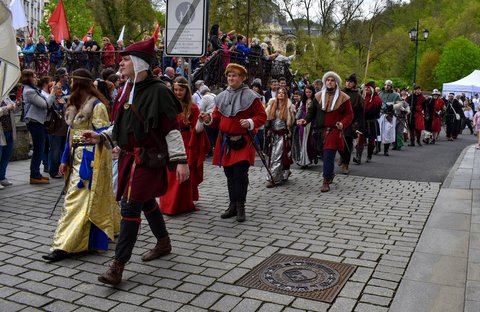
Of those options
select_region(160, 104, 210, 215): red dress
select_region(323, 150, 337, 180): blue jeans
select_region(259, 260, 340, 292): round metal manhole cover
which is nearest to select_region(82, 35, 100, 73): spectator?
select_region(323, 150, 337, 180): blue jeans

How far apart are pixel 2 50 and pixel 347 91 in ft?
30.6

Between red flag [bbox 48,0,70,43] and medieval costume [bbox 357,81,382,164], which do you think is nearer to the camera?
medieval costume [bbox 357,81,382,164]

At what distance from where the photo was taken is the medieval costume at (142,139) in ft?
15.2

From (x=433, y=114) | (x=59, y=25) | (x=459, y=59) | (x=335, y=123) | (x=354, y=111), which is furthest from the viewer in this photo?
(x=459, y=59)

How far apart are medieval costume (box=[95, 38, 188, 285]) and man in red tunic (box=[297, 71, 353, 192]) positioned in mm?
4708

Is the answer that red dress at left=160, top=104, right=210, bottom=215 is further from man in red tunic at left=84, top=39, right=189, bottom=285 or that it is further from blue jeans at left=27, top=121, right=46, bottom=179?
blue jeans at left=27, top=121, right=46, bottom=179

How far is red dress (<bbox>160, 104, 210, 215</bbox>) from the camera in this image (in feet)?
23.7

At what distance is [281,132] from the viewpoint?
10039 mm

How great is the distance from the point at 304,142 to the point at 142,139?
25.0 ft

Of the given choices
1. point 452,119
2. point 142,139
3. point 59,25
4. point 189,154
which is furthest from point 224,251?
point 452,119

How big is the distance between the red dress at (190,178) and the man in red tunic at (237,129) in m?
0.47

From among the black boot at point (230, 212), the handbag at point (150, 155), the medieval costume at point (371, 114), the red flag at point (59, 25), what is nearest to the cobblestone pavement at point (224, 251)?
the black boot at point (230, 212)

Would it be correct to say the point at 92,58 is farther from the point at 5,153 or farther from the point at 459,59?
the point at 459,59

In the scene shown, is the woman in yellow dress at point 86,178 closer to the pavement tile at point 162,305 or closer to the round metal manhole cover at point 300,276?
the pavement tile at point 162,305
